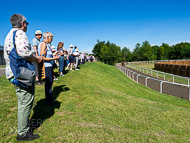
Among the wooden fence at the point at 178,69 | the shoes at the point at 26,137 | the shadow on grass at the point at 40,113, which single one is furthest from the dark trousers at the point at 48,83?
the wooden fence at the point at 178,69

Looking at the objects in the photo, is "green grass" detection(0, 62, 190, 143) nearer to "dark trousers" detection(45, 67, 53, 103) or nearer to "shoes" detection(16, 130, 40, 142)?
"shoes" detection(16, 130, 40, 142)

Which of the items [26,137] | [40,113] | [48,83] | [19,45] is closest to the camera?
[19,45]

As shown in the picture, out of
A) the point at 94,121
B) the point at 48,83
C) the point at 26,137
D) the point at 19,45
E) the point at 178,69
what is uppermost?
the point at 19,45

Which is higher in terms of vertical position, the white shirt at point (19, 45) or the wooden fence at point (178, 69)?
the white shirt at point (19, 45)

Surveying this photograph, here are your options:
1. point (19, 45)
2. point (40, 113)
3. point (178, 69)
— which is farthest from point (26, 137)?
point (178, 69)

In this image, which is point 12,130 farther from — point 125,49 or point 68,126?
point 125,49

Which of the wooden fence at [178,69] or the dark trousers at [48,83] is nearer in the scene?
the dark trousers at [48,83]

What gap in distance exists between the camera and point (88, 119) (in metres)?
4.21

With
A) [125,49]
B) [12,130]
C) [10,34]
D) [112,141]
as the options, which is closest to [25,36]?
[10,34]

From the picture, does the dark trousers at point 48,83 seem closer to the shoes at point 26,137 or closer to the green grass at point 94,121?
the green grass at point 94,121

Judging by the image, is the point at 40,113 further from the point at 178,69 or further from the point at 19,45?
the point at 178,69

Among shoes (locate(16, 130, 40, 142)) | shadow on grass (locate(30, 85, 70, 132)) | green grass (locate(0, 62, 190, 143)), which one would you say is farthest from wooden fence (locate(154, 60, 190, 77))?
shoes (locate(16, 130, 40, 142))

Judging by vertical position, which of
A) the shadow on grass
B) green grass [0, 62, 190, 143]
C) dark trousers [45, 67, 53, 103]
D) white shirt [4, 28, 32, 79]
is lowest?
green grass [0, 62, 190, 143]

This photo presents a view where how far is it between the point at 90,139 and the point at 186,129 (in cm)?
319
